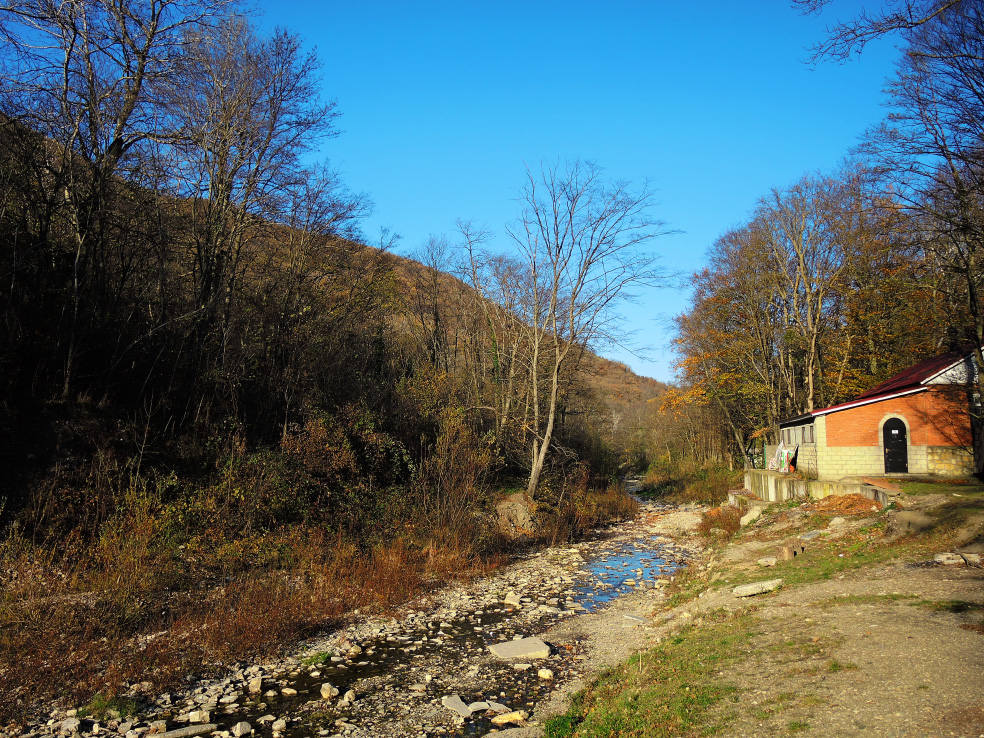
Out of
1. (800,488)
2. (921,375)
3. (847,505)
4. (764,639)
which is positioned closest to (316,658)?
(764,639)

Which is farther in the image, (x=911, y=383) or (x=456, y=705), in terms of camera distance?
(x=911, y=383)

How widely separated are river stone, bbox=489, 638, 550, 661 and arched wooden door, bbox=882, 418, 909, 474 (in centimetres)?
1824

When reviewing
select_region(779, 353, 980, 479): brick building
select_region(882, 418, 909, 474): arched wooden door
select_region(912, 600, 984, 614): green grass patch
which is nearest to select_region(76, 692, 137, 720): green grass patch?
select_region(912, 600, 984, 614): green grass patch

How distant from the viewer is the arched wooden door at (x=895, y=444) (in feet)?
73.4

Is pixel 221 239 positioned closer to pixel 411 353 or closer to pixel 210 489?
pixel 210 489

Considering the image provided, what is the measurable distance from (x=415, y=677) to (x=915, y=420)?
21078 mm

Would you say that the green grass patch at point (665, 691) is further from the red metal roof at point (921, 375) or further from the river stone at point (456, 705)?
the red metal roof at point (921, 375)

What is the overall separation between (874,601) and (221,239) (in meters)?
16.7

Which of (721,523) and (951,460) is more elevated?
(951,460)

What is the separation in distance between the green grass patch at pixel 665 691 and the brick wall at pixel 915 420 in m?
16.6

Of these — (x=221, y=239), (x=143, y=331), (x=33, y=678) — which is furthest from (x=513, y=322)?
(x=33, y=678)

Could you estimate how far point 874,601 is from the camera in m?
8.56

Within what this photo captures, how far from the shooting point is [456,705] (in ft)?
25.8

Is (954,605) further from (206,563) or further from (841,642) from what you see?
(206,563)
